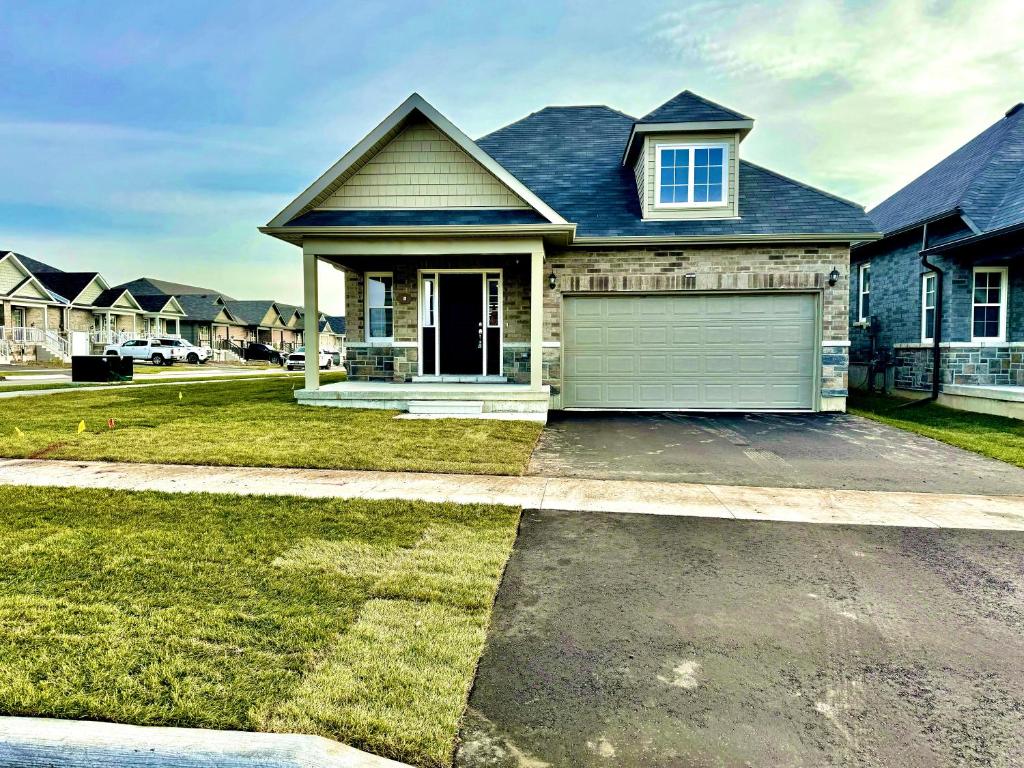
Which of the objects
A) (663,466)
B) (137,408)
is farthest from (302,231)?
(663,466)

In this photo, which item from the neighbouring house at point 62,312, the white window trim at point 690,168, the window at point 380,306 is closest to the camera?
the white window trim at point 690,168

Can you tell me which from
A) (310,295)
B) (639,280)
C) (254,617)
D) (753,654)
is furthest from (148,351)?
(753,654)

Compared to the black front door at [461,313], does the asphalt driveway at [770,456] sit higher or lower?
lower

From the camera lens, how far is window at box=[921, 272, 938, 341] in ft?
48.5

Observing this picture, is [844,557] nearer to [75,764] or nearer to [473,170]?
[75,764]

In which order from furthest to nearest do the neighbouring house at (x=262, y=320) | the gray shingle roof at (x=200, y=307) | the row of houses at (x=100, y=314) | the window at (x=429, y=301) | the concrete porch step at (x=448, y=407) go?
the neighbouring house at (x=262, y=320), the gray shingle roof at (x=200, y=307), the row of houses at (x=100, y=314), the window at (x=429, y=301), the concrete porch step at (x=448, y=407)

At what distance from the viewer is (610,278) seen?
13.3 meters

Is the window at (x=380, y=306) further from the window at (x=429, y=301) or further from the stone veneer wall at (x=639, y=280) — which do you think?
the window at (x=429, y=301)

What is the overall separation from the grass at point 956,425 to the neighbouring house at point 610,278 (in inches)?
54.3

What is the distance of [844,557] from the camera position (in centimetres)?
446

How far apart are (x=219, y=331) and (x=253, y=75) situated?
46407mm

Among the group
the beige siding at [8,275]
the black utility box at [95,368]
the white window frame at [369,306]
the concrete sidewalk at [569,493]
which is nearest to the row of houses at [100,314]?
the beige siding at [8,275]

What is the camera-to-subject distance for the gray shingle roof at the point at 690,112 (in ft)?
43.5

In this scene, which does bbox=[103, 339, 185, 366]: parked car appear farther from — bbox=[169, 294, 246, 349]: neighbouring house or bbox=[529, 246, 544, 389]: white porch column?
bbox=[529, 246, 544, 389]: white porch column
